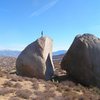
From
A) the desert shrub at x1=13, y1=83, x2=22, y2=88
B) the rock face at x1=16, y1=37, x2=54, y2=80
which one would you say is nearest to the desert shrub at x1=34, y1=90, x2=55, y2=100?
the desert shrub at x1=13, y1=83, x2=22, y2=88

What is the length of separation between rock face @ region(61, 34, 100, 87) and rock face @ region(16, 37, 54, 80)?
2237 mm

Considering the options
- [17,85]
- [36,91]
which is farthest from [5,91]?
[17,85]

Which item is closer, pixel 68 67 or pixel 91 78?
pixel 91 78

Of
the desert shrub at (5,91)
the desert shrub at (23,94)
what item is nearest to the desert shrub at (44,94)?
the desert shrub at (23,94)

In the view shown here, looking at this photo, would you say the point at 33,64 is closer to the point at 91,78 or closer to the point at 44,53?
the point at 44,53

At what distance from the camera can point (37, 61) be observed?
88.1ft

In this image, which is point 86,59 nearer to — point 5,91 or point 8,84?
point 8,84

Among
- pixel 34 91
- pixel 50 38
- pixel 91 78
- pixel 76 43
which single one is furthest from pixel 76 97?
pixel 50 38

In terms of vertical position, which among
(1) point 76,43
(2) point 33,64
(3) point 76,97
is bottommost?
(3) point 76,97

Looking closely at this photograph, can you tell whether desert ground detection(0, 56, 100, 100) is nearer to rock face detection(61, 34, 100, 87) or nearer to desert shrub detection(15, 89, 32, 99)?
desert shrub detection(15, 89, 32, 99)

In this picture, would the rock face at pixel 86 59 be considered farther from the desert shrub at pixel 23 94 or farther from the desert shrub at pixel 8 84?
the desert shrub at pixel 23 94

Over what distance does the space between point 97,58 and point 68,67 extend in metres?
3.21

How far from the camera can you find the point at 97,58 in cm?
2647

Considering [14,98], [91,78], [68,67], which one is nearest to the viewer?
[14,98]
